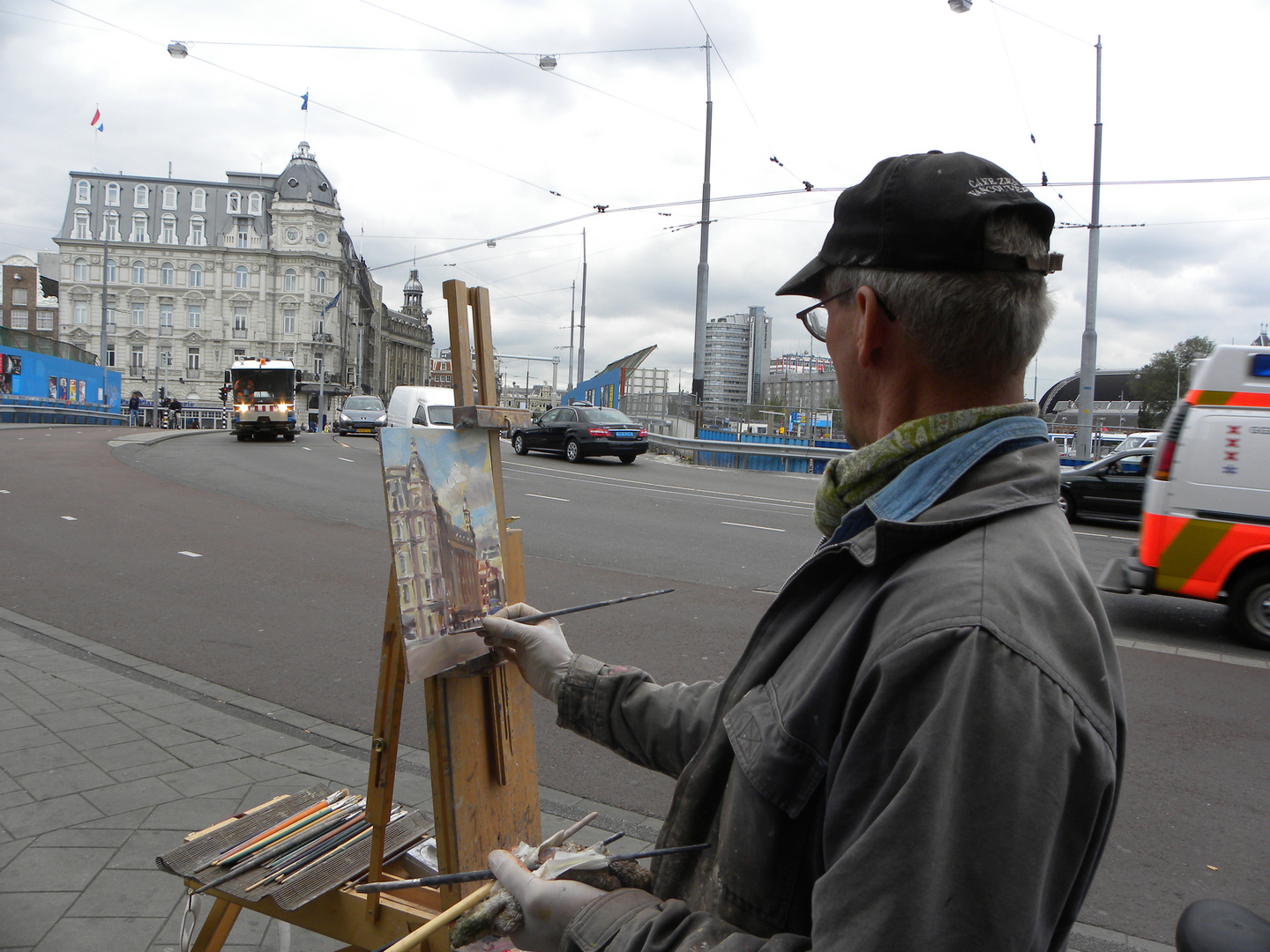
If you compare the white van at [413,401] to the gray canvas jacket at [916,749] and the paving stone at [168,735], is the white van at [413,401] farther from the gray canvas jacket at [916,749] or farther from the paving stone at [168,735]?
the gray canvas jacket at [916,749]

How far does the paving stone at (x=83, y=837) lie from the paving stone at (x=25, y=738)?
1.09m

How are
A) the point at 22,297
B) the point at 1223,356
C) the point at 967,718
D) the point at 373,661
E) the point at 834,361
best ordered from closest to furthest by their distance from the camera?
the point at 967,718, the point at 834,361, the point at 373,661, the point at 1223,356, the point at 22,297

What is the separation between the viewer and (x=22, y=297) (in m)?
90.4

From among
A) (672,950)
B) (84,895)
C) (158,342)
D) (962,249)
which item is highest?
(158,342)

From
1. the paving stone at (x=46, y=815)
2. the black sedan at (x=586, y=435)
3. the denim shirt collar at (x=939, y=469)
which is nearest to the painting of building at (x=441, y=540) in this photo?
the denim shirt collar at (x=939, y=469)

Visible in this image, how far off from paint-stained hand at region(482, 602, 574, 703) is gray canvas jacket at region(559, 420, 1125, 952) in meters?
0.73

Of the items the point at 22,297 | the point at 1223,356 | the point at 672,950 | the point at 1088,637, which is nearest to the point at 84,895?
the point at 672,950

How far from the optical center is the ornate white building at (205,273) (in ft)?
272

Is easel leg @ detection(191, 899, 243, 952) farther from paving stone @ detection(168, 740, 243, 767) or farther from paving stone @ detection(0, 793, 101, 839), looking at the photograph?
paving stone @ detection(168, 740, 243, 767)

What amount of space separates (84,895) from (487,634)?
83.6 inches

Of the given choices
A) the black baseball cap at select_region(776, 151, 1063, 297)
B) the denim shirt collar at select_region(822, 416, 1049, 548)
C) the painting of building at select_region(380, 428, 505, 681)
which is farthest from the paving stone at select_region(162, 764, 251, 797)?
the black baseball cap at select_region(776, 151, 1063, 297)

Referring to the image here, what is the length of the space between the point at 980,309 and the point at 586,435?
22405mm

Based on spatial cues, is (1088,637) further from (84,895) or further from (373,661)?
(373,661)

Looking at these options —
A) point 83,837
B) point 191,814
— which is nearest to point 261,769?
point 191,814
